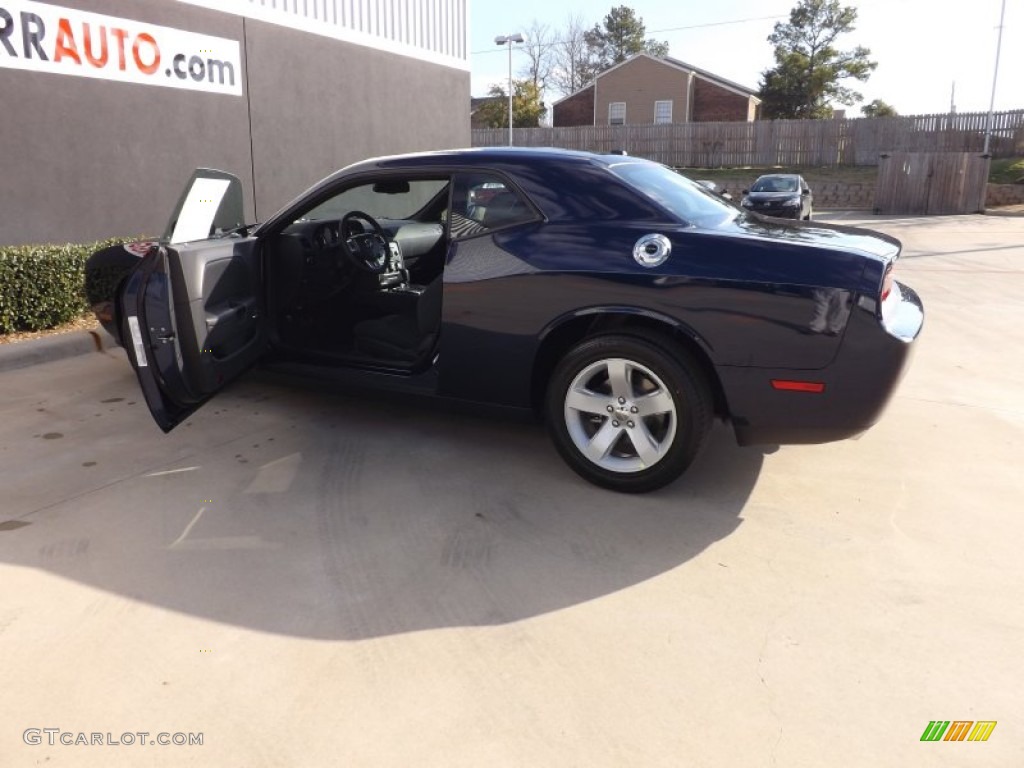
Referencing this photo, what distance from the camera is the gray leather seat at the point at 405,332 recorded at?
447 centimetres

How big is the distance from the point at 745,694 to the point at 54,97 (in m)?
8.64

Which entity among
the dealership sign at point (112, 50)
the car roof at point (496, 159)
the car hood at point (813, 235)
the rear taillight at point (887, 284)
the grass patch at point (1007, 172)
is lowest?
the rear taillight at point (887, 284)

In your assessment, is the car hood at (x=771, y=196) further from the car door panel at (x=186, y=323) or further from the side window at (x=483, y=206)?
the car door panel at (x=186, y=323)

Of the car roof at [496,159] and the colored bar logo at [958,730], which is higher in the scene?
the car roof at [496,159]

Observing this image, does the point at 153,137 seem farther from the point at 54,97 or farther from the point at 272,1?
the point at 272,1

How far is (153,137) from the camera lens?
9.12 metres

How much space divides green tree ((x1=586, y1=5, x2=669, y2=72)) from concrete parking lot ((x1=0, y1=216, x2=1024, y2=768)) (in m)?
57.6

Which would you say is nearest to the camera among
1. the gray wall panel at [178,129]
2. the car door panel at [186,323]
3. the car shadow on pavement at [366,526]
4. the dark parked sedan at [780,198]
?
the car shadow on pavement at [366,526]

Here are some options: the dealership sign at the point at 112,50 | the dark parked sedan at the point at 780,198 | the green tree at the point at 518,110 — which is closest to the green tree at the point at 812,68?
the green tree at the point at 518,110

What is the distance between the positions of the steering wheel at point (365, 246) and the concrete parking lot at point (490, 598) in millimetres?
950

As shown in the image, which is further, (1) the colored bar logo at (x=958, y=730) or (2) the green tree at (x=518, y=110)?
(2) the green tree at (x=518, y=110)

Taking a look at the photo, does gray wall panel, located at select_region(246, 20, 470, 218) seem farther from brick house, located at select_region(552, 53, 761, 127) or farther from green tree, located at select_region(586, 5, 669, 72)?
green tree, located at select_region(586, 5, 669, 72)

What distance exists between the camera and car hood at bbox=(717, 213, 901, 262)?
3566 millimetres

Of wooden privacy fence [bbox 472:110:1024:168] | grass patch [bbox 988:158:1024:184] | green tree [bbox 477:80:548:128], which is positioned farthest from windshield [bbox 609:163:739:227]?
green tree [bbox 477:80:548:128]
